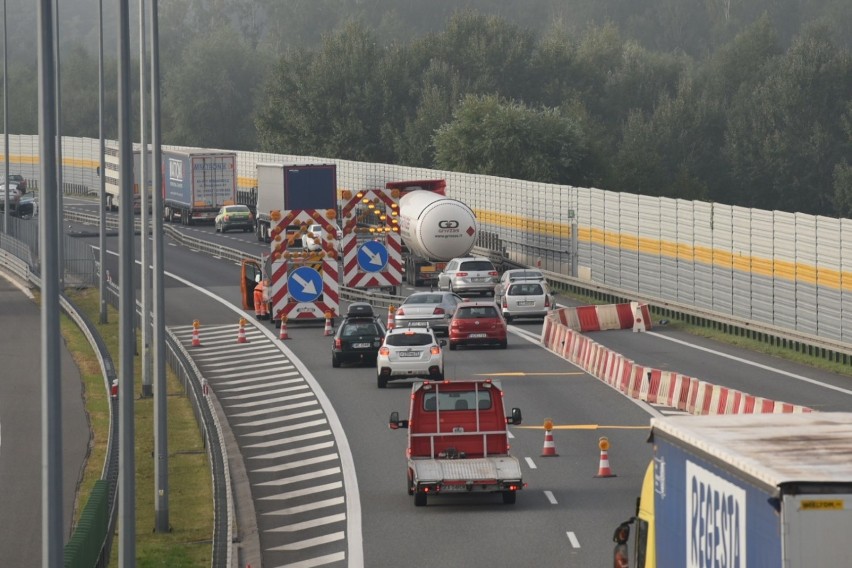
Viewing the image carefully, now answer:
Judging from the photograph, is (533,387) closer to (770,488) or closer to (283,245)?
(283,245)

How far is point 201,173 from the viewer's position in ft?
306

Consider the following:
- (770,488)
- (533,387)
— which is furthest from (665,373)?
(770,488)

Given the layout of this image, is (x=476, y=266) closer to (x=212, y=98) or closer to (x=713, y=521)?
(x=713, y=521)

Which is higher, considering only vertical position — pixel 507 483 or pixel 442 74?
pixel 442 74

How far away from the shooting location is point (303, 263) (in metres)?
45.7

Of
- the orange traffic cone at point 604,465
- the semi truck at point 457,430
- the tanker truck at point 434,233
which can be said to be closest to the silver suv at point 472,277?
the tanker truck at point 434,233

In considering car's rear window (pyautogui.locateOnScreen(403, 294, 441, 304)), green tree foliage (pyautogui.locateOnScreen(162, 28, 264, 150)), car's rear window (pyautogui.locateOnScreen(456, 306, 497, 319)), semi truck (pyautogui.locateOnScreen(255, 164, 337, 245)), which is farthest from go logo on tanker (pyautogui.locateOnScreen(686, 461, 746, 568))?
green tree foliage (pyautogui.locateOnScreen(162, 28, 264, 150))

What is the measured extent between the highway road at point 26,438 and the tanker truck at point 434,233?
14.1 metres

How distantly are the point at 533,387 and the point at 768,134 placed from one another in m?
81.8

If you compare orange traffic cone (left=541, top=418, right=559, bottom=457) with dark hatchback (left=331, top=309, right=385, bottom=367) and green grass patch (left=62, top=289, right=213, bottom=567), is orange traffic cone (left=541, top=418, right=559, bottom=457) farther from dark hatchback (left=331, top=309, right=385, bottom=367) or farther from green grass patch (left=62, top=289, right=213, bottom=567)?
dark hatchback (left=331, top=309, right=385, bottom=367)

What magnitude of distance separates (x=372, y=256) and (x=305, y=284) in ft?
6.26

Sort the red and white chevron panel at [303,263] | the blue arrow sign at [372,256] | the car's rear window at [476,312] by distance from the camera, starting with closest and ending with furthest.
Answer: the red and white chevron panel at [303,263]
the blue arrow sign at [372,256]
the car's rear window at [476,312]

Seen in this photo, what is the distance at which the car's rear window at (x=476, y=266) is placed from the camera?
6159 cm

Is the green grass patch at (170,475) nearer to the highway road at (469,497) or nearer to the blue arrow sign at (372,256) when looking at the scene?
the highway road at (469,497)
